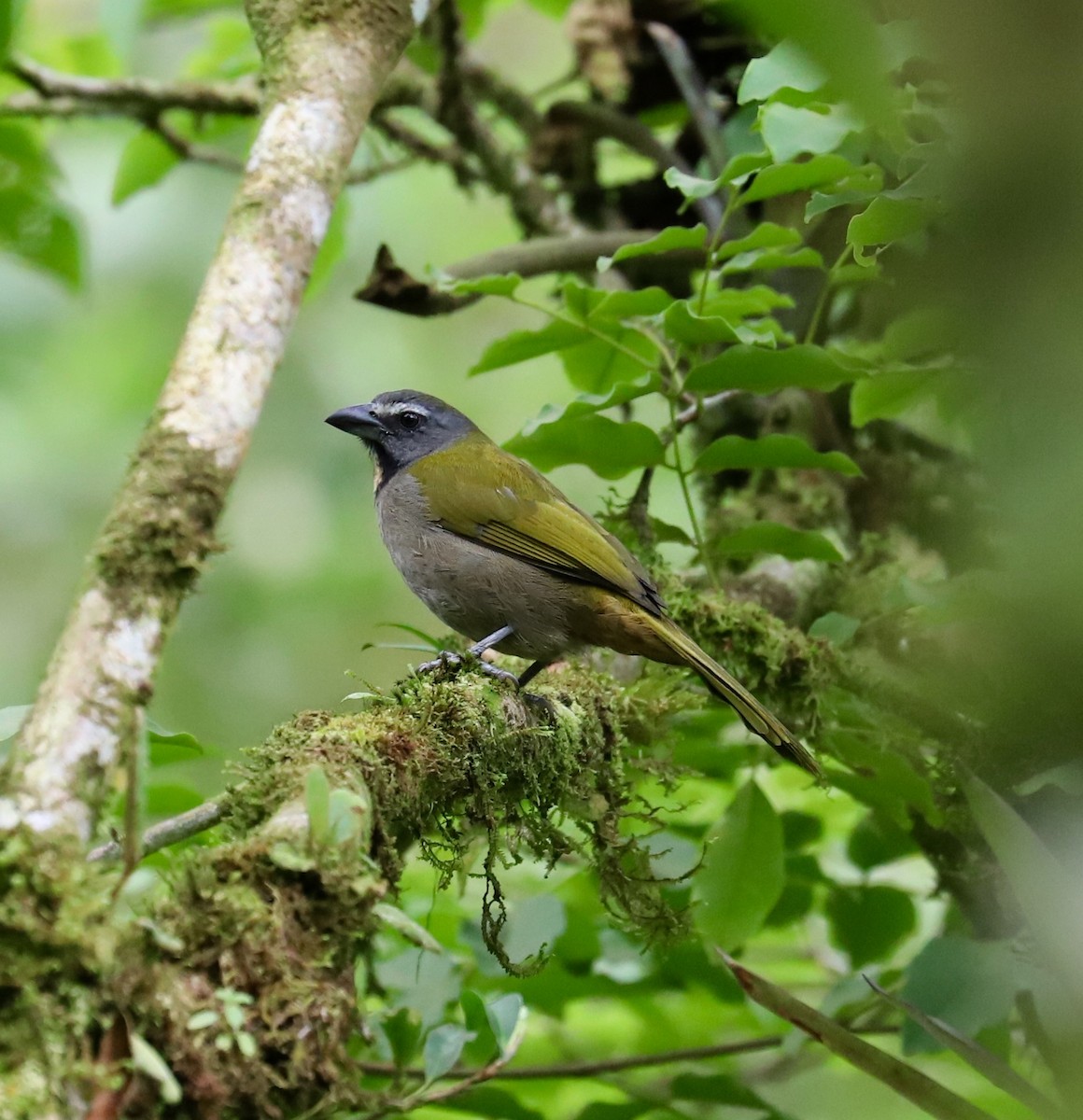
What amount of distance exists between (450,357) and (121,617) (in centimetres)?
719

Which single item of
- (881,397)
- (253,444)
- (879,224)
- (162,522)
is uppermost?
(253,444)

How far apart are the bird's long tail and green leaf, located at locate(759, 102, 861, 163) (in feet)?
3.67

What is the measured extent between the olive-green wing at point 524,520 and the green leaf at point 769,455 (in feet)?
1.30

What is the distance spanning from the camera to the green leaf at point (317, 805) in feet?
5.17

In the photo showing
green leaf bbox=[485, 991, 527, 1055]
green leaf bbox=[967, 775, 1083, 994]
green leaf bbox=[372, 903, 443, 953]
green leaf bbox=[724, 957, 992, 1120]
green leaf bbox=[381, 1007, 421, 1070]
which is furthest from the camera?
green leaf bbox=[381, 1007, 421, 1070]

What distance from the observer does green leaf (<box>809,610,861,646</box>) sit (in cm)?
302

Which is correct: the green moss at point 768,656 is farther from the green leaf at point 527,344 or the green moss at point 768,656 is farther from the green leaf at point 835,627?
the green leaf at point 527,344

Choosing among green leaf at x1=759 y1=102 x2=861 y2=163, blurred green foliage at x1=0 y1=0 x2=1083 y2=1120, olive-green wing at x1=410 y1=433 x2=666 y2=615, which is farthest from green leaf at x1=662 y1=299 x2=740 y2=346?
olive-green wing at x1=410 y1=433 x2=666 y2=615

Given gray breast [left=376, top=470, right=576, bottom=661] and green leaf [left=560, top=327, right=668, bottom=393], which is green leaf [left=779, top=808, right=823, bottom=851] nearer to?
gray breast [left=376, top=470, right=576, bottom=661]

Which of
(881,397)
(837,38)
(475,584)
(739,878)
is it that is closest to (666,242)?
(881,397)

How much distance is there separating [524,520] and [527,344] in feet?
2.16

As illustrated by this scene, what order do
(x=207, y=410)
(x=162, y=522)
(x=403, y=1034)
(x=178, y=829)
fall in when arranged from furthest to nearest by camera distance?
(x=403, y=1034)
(x=178, y=829)
(x=207, y=410)
(x=162, y=522)

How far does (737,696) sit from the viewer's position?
2.90 meters

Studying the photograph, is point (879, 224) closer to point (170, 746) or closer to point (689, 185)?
point (689, 185)
